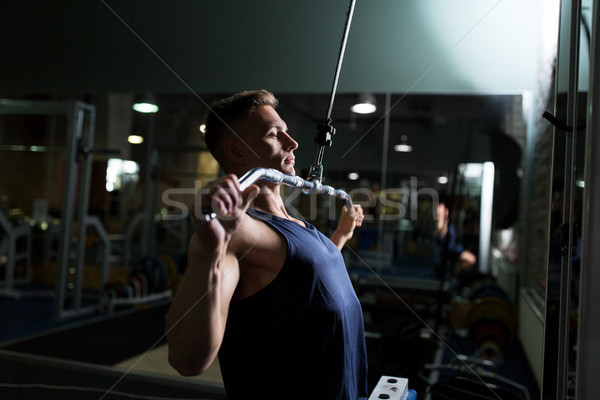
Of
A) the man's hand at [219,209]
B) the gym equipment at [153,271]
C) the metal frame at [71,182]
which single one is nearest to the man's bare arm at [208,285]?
the man's hand at [219,209]

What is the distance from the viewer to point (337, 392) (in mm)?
874

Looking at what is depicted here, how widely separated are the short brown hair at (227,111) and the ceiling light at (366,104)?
2795 mm

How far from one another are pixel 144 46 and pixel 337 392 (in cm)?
191

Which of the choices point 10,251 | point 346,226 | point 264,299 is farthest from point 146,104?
point 264,299

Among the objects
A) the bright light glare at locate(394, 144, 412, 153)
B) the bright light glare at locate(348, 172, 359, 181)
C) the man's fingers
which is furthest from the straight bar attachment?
the bright light glare at locate(394, 144, 412, 153)

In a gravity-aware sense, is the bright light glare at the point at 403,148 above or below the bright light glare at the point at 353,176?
above

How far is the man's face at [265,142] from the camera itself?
0.93 metres

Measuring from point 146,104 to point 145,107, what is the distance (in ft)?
0.14

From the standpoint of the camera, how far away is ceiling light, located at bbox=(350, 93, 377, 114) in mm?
3695

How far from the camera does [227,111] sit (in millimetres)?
950

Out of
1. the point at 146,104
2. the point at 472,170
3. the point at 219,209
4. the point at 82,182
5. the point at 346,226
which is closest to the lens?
the point at 219,209

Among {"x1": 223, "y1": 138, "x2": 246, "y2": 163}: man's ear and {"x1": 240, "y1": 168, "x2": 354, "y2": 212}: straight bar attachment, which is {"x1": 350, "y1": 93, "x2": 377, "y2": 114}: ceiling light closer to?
{"x1": 240, "y1": 168, "x2": 354, "y2": 212}: straight bar attachment

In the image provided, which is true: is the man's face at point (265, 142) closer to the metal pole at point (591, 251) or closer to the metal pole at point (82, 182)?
the metal pole at point (591, 251)

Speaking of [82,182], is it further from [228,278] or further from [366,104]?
[228,278]
